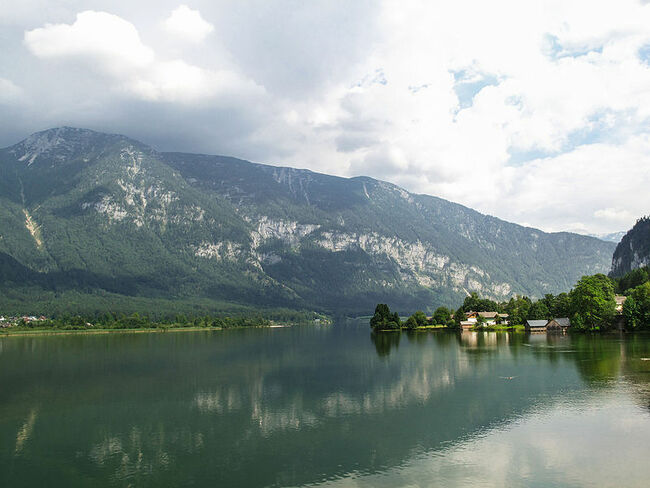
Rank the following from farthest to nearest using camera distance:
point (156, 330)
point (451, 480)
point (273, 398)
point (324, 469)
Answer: point (156, 330), point (273, 398), point (324, 469), point (451, 480)

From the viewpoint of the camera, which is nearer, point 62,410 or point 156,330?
point 62,410

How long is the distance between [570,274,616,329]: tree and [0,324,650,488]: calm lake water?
46.3m

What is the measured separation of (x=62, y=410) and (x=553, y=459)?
125 feet

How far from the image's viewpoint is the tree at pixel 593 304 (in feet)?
349

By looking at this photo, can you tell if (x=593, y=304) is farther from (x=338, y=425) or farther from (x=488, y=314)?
(x=338, y=425)

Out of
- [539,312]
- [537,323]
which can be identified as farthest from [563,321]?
[539,312]

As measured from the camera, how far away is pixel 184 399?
45.4m

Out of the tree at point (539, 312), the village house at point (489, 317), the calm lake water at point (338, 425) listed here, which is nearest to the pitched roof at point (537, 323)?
the tree at point (539, 312)

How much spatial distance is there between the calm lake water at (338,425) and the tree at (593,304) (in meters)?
46.3

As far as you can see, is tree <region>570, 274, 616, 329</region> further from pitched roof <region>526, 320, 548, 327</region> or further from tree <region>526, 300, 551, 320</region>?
tree <region>526, 300, 551, 320</region>

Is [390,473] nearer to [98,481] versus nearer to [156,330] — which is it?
[98,481]

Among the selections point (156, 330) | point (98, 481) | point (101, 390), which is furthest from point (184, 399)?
point (156, 330)

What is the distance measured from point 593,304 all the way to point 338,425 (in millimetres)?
93393

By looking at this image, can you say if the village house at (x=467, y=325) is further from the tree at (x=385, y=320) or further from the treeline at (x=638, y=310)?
the treeline at (x=638, y=310)
